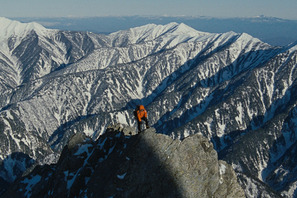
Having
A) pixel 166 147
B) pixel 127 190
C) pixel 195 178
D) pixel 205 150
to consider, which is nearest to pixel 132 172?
pixel 127 190

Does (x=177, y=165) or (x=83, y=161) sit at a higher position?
(x=177, y=165)

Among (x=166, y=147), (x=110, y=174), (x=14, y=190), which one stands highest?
(x=166, y=147)

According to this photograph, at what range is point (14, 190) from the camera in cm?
8881

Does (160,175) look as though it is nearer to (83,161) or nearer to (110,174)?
(110,174)

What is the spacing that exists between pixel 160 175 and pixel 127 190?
480 centimetres

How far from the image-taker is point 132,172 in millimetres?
39469

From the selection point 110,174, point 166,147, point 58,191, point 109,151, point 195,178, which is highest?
point 166,147

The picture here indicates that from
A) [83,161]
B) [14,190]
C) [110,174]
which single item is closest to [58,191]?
[83,161]

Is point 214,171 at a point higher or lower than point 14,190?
higher

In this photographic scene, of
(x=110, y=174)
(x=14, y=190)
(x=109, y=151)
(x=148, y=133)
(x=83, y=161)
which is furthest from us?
(x=14, y=190)

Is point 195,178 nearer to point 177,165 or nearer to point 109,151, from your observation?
point 177,165

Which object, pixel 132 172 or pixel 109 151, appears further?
pixel 109 151

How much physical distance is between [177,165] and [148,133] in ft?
19.8

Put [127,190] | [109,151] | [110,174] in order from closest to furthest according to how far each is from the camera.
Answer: [127,190] → [110,174] → [109,151]
